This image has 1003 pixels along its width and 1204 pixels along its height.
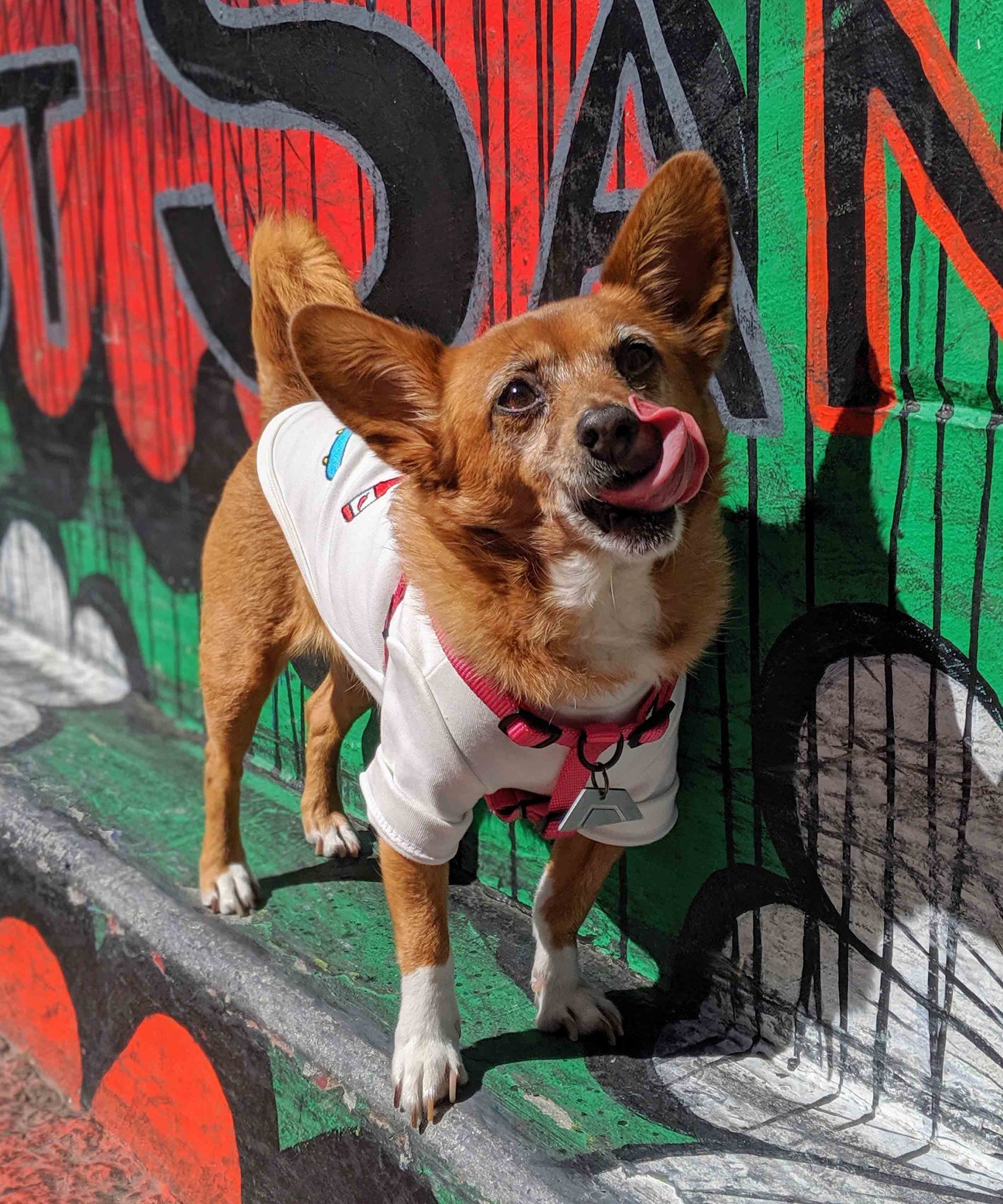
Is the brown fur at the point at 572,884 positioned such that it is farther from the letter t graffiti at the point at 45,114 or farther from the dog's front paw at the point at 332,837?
the letter t graffiti at the point at 45,114

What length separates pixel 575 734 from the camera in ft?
7.29

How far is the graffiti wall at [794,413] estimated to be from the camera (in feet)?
6.50

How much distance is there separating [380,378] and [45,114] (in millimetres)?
3148

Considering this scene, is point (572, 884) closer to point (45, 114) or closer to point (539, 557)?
point (539, 557)

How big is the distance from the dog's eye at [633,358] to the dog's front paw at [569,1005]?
1.27 m

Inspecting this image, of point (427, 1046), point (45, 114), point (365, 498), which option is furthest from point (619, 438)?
point (45, 114)

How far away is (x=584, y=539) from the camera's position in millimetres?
2094

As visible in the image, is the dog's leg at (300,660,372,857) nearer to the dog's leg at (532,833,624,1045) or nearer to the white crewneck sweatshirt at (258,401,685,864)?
the white crewneck sweatshirt at (258,401,685,864)

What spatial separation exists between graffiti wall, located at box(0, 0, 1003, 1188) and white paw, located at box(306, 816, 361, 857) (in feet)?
1.19

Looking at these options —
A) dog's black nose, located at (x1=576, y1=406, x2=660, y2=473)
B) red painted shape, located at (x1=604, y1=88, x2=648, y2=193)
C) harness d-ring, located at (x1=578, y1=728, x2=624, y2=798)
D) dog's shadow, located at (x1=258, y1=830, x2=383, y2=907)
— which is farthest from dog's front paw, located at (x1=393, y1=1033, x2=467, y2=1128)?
red painted shape, located at (x1=604, y1=88, x2=648, y2=193)

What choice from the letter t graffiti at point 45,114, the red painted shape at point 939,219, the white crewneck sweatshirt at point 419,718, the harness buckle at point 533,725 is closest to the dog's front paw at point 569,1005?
the white crewneck sweatshirt at point 419,718

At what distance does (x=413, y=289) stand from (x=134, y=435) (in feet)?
5.84

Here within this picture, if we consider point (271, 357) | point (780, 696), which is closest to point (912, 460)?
point (780, 696)

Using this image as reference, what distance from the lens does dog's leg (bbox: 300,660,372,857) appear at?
3445 millimetres
